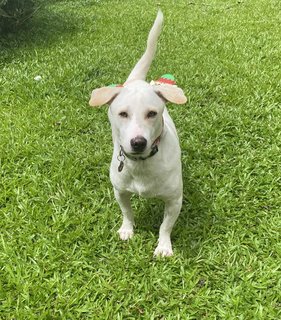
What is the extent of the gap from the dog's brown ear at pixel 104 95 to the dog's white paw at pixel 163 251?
49.6 inches

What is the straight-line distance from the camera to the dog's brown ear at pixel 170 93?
229 centimetres

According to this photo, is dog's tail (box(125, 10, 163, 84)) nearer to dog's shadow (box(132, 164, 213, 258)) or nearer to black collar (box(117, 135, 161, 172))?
black collar (box(117, 135, 161, 172))

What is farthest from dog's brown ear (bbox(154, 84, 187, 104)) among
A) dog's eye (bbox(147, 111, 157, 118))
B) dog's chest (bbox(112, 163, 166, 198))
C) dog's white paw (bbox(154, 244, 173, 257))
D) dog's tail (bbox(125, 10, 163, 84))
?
dog's white paw (bbox(154, 244, 173, 257))

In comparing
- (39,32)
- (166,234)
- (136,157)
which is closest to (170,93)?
(136,157)

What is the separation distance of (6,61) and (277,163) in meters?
4.94

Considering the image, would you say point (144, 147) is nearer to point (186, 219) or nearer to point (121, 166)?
point (121, 166)

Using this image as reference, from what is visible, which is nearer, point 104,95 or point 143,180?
point 104,95

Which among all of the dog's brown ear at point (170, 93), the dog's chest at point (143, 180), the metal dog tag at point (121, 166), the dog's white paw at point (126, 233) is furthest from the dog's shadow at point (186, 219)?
the dog's brown ear at point (170, 93)

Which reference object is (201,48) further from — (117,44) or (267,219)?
(267,219)

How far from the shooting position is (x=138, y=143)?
7.10 feet

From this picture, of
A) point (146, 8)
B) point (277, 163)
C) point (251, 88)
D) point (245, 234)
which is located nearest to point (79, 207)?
point (245, 234)

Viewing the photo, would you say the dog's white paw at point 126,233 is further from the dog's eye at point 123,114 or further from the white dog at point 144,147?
the dog's eye at point 123,114

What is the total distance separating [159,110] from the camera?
228cm

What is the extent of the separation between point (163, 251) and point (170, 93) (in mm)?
1269
